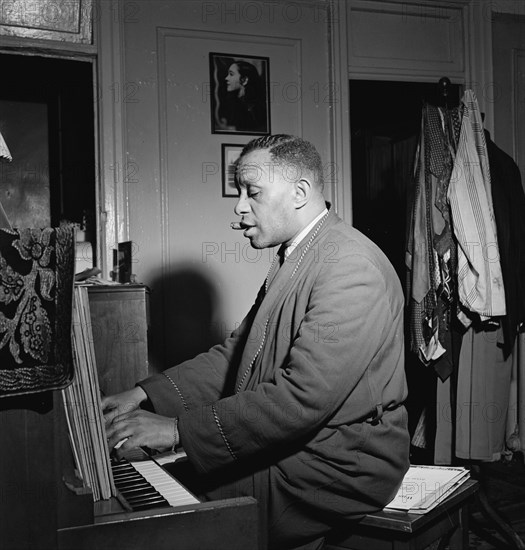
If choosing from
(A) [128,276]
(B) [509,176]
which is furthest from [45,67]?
(B) [509,176]

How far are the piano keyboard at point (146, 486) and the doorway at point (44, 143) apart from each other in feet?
12.4

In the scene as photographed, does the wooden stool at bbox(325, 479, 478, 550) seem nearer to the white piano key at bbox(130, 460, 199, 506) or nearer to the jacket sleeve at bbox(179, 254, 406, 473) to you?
the jacket sleeve at bbox(179, 254, 406, 473)

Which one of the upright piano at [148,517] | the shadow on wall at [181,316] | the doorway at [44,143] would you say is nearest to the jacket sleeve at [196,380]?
the upright piano at [148,517]

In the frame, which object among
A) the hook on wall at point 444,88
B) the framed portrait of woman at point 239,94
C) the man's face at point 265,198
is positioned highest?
the framed portrait of woman at point 239,94

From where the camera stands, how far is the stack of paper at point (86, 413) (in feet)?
4.53

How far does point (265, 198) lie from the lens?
87.7 inches

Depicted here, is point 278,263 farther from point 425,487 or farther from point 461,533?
point 461,533

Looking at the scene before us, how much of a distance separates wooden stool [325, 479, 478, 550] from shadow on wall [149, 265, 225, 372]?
217 centimetres

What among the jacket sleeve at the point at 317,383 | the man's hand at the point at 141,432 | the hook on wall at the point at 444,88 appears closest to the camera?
the man's hand at the point at 141,432

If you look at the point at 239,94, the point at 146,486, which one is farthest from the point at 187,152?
the point at 146,486

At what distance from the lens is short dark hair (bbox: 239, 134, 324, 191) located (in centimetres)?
223

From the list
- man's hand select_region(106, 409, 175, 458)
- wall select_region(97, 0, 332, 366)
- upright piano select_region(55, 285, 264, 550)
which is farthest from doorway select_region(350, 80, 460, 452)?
upright piano select_region(55, 285, 264, 550)

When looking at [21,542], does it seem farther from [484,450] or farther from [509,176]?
[509,176]

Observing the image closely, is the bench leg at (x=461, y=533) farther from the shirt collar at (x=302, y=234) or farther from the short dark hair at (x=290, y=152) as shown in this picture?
the short dark hair at (x=290, y=152)
